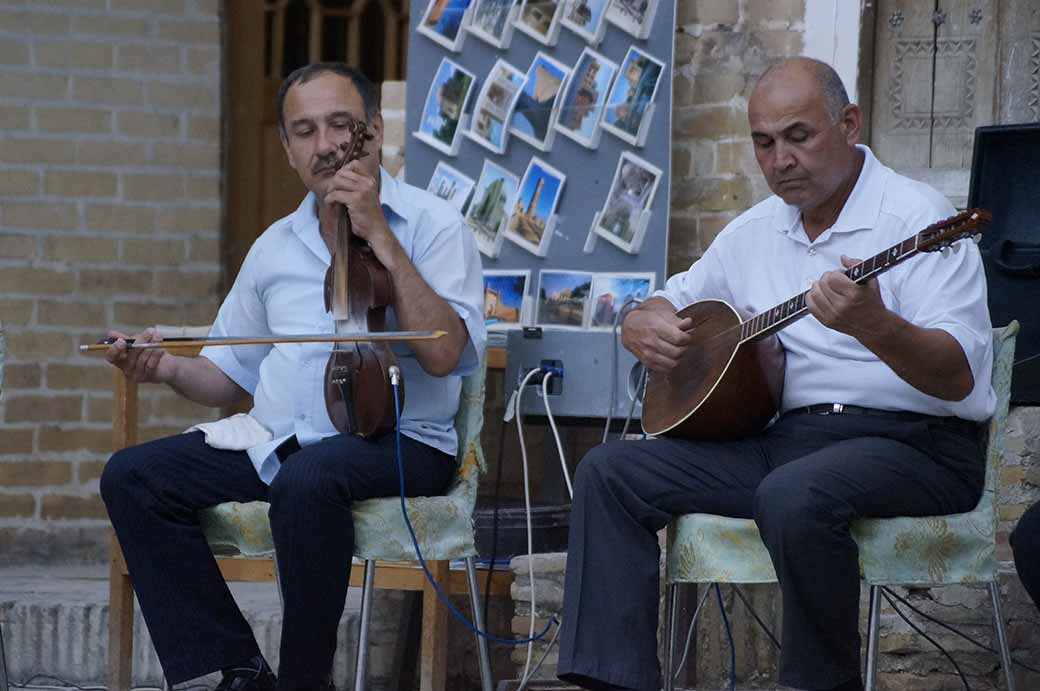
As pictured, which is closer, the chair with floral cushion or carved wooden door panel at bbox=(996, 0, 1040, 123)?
the chair with floral cushion

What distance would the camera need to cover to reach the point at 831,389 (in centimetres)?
283

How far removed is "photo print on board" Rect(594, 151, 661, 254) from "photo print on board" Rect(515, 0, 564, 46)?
36cm

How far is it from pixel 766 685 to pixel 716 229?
1107 millimetres

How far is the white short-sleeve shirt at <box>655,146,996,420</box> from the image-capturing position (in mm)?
2664

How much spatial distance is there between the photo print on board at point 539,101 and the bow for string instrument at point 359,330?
3.95 feet

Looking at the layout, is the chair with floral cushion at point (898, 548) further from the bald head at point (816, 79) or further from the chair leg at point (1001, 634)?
the bald head at point (816, 79)

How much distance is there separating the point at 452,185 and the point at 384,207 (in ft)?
3.38

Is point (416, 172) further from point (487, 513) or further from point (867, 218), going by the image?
point (867, 218)

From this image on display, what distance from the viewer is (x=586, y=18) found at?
4031 millimetres

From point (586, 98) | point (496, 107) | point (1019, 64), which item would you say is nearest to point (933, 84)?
point (1019, 64)

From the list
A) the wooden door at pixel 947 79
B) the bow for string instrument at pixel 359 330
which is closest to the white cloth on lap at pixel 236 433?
the bow for string instrument at pixel 359 330

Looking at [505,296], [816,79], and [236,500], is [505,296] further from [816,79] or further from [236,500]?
[816,79]

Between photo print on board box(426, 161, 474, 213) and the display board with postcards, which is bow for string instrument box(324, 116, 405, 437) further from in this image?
photo print on board box(426, 161, 474, 213)

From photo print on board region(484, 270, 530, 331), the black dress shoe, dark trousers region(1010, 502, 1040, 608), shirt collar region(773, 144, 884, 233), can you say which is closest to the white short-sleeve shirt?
shirt collar region(773, 144, 884, 233)
